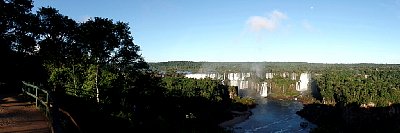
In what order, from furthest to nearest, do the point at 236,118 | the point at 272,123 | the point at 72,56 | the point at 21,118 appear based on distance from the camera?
the point at 236,118
the point at 272,123
the point at 72,56
the point at 21,118

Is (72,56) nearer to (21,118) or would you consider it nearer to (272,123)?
(21,118)

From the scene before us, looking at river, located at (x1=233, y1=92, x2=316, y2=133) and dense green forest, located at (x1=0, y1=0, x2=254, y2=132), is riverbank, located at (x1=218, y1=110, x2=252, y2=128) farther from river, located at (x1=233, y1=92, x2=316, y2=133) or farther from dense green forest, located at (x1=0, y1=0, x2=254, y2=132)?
dense green forest, located at (x1=0, y1=0, x2=254, y2=132)

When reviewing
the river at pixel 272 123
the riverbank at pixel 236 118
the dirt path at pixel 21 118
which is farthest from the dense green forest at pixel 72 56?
the riverbank at pixel 236 118

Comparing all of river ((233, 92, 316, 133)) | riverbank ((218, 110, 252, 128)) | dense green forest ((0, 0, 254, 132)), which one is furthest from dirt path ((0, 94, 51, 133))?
riverbank ((218, 110, 252, 128))

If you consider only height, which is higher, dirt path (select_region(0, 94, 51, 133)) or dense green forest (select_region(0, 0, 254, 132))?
dense green forest (select_region(0, 0, 254, 132))

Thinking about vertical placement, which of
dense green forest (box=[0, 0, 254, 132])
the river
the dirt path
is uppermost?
dense green forest (box=[0, 0, 254, 132])

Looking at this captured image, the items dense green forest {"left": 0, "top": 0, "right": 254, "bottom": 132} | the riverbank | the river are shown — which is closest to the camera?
dense green forest {"left": 0, "top": 0, "right": 254, "bottom": 132}

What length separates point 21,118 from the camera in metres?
18.2

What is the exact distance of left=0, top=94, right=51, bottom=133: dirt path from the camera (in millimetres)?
16391

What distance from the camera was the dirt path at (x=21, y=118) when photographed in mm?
16391

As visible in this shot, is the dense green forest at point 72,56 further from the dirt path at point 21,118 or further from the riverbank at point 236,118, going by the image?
the riverbank at point 236,118

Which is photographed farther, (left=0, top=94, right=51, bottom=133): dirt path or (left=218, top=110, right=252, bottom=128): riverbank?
(left=218, top=110, right=252, bottom=128): riverbank

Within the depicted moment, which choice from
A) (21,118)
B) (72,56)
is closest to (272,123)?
(72,56)

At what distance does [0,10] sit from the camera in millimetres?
35344
